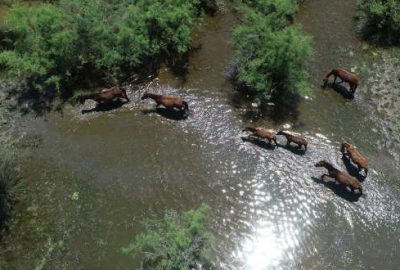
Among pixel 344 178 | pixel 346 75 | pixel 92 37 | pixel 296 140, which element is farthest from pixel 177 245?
pixel 346 75

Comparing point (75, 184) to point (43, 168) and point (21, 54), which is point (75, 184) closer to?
point (43, 168)

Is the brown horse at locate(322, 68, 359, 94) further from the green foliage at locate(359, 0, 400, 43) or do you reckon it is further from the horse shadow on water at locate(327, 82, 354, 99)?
the green foliage at locate(359, 0, 400, 43)

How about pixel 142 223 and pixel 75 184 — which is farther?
pixel 75 184

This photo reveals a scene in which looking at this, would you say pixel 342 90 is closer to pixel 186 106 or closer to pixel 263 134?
pixel 263 134

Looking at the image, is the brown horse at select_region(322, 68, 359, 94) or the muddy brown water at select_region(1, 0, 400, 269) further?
the brown horse at select_region(322, 68, 359, 94)

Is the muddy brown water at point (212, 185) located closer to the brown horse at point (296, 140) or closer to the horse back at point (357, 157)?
the brown horse at point (296, 140)

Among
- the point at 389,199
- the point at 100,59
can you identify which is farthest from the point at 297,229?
the point at 100,59

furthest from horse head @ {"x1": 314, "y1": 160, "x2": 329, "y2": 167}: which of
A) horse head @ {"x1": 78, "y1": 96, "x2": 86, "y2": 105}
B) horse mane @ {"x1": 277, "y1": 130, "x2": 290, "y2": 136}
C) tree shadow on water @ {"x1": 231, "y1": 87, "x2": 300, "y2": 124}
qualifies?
horse head @ {"x1": 78, "y1": 96, "x2": 86, "y2": 105}
